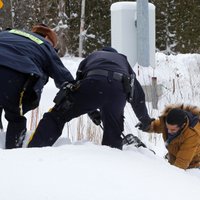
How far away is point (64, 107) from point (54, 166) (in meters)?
1.12

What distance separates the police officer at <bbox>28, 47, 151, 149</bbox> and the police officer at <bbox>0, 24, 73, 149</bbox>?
0.18m

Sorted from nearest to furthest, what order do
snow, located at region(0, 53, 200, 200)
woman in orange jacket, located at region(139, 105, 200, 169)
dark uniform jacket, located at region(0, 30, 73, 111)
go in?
snow, located at region(0, 53, 200, 200) → dark uniform jacket, located at region(0, 30, 73, 111) → woman in orange jacket, located at region(139, 105, 200, 169)

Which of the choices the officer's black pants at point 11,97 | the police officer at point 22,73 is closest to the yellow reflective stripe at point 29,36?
the police officer at point 22,73

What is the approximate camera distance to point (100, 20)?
21.3 m

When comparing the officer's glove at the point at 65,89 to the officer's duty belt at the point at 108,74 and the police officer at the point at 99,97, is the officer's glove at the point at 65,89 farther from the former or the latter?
the officer's duty belt at the point at 108,74

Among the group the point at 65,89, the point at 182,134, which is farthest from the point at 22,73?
the point at 182,134

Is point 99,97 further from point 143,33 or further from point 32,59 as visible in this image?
point 143,33

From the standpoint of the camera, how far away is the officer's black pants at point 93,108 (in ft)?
9.82

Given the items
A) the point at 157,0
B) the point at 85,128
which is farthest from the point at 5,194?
the point at 157,0

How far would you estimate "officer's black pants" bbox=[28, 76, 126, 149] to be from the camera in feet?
9.82

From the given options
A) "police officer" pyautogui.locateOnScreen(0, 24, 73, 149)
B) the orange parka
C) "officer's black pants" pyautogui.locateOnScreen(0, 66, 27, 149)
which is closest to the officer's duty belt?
"police officer" pyautogui.locateOnScreen(0, 24, 73, 149)

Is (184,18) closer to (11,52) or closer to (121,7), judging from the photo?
(121,7)

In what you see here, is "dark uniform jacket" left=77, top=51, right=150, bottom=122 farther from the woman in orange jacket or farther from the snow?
the snow

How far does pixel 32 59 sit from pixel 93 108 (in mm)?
565
